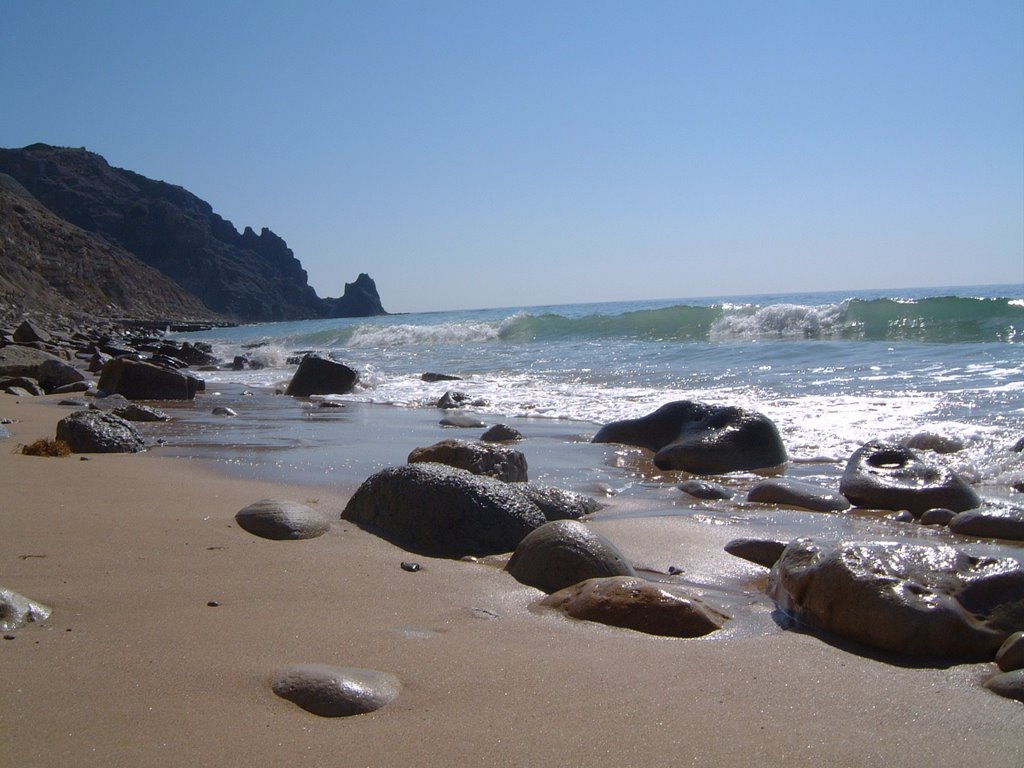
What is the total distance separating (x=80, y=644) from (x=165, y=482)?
267 centimetres

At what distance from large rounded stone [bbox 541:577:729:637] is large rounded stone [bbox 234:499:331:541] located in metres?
1.27

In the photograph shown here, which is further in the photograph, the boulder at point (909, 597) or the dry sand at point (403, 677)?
the boulder at point (909, 597)

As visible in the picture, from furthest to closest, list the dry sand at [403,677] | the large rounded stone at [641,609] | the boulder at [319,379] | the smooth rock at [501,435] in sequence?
the boulder at [319,379], the smooth rock at [501,435], the large rounded stone at [641,609], the dry sand at [403,677]

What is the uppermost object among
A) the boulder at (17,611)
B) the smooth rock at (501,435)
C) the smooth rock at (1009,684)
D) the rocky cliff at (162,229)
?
the rocky cliff at (162,229)

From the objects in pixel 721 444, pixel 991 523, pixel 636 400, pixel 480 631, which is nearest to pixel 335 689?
pixel 480 631

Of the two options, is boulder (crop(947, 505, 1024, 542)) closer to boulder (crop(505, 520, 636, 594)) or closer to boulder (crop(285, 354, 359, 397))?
boulder (crop(505, 520, 636, 594))

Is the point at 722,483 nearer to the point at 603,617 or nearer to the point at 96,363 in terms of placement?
the point at 603,617

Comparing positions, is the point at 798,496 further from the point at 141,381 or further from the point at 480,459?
the point at 141,381

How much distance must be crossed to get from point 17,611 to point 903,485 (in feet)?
14.2

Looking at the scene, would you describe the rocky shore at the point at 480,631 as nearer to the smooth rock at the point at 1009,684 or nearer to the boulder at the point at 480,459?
the smooth rock at the point at 1009,684

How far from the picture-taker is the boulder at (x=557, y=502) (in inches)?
167

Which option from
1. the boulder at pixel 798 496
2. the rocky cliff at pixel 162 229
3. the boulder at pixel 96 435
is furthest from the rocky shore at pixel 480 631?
the rocky cliff at pixel 162 229

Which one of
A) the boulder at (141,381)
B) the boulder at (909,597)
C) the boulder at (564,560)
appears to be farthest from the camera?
the boulder at (141,381)

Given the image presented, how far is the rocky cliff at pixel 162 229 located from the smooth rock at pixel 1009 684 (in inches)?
3582
